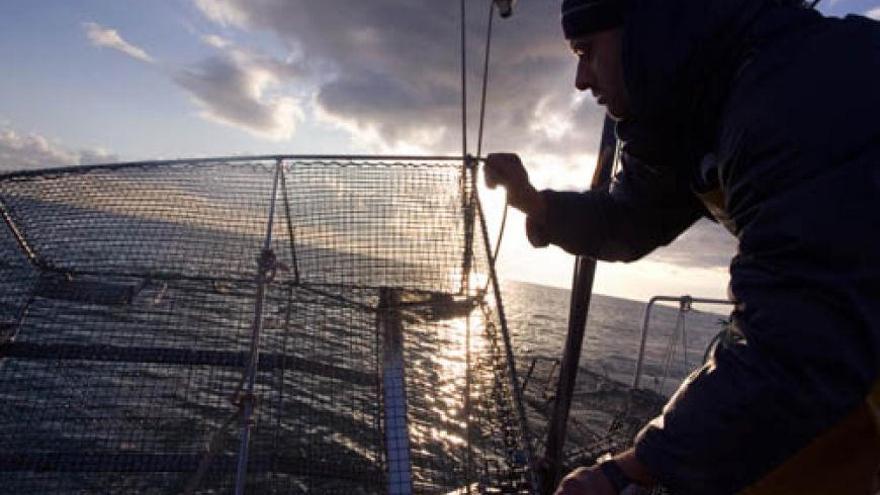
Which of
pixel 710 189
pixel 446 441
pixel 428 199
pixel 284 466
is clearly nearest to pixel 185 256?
pixel 428 199

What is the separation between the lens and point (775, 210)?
1142 mm

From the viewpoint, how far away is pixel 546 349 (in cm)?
3681

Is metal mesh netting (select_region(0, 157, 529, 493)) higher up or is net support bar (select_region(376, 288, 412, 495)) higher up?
metal mesh netting (select_region(0, 157, 529, 493))

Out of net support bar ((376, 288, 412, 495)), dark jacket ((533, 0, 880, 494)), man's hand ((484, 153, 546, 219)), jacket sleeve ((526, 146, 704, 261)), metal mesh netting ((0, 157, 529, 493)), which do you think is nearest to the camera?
dark jacket ((533, 0, 880, 494))

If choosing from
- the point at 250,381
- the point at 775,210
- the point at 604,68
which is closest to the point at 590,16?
the point at 604,68

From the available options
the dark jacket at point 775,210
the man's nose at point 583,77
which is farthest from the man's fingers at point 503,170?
the dark jacket at point 775,210

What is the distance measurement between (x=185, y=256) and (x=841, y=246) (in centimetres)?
461

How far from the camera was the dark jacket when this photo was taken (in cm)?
108

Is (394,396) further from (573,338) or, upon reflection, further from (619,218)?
(619,218)

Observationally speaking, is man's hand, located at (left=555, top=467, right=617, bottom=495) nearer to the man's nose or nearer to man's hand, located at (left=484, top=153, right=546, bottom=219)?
the man's nose

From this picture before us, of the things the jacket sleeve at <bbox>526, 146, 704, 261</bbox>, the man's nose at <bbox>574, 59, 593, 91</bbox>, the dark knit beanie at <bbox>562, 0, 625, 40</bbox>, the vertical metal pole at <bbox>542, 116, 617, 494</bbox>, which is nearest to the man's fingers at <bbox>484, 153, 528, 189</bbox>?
the jacket sleeve at <bbox>526, 146, 704, 261</bbox>

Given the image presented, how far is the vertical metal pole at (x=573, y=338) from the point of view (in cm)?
435

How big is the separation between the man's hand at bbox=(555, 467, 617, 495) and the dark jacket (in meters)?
0.15

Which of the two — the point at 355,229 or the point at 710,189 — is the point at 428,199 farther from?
the point at 710,189
